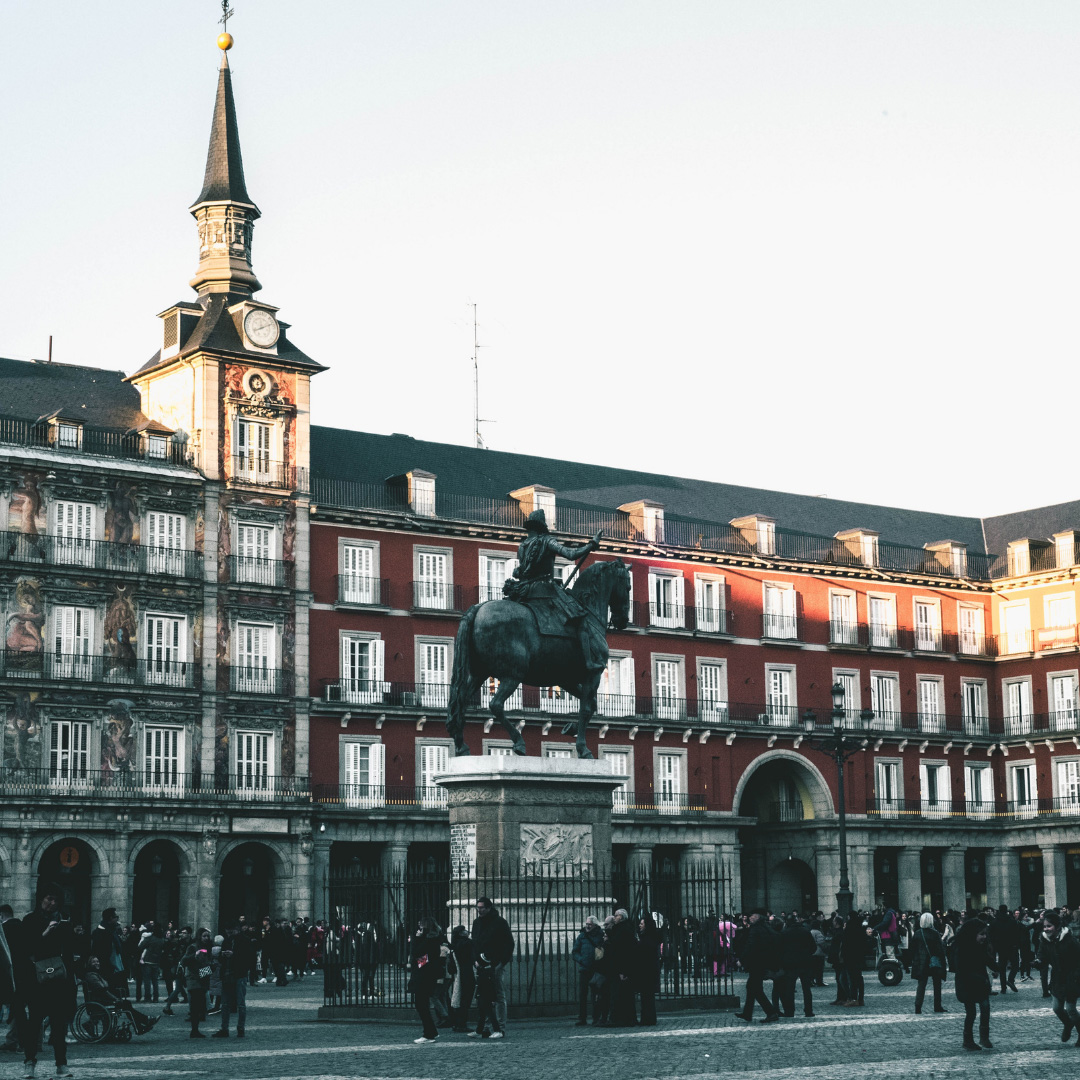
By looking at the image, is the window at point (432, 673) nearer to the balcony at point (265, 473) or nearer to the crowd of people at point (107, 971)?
the balcony at point (265, 473)

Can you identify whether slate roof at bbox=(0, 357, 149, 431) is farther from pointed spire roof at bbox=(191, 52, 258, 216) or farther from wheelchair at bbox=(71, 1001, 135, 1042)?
wheelchair at bbox=(71, 1001, 135, 1042)

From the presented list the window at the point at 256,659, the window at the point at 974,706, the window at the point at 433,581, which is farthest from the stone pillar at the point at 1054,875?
the window at the point at 256,659

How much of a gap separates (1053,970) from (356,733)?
38.7 meters

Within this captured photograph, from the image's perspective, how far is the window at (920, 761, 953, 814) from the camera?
70750mm

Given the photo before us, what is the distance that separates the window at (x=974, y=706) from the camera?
239ft

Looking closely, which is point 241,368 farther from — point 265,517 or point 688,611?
point 688,611

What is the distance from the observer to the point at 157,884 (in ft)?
180

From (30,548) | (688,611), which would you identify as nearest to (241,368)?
(30,548)

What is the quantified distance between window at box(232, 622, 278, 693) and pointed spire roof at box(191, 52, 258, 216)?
1448cm

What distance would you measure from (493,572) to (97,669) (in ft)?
47.1

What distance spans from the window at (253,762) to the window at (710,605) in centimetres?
1731

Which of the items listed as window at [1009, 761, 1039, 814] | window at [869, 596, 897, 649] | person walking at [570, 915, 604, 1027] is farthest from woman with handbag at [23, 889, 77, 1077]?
window at [1009, 761, 1039, 814]

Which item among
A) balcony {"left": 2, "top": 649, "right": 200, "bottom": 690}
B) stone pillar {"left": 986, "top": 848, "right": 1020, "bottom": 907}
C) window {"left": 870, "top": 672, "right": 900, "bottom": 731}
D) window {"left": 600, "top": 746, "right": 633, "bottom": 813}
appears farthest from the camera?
stone pillar {"left": 986, "top": 848, "right": 1020, "bottom": 907}

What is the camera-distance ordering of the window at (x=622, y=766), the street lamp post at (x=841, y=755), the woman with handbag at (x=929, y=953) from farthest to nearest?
1. the window at (x=622, y=766)
2. the street lamp post at (x=841, y=755)
3. the woman with handbag at (x=929, y=953)
